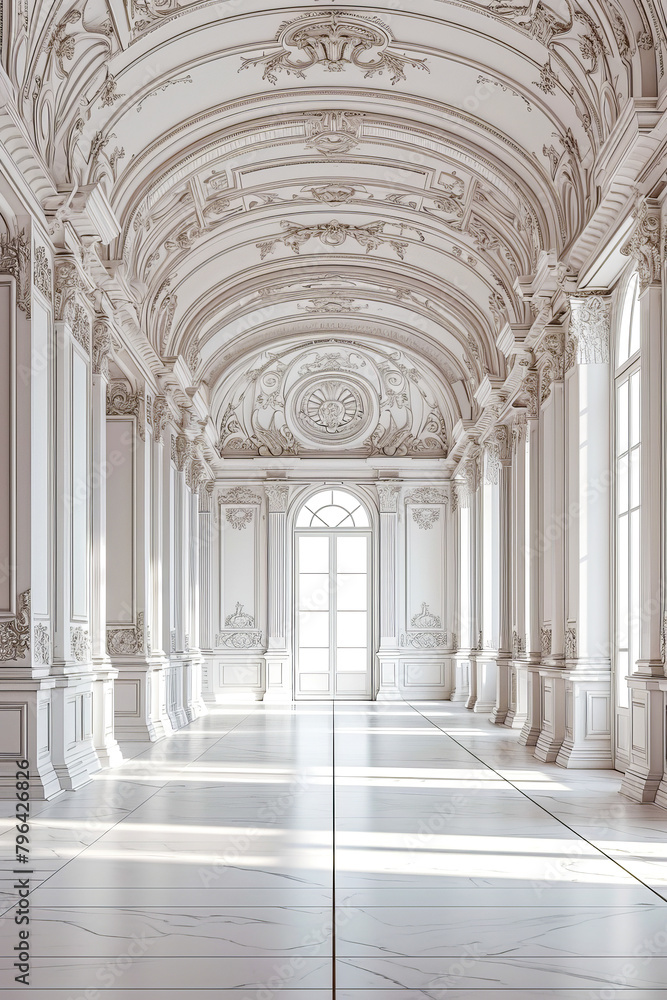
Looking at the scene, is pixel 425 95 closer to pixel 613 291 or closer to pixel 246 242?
pixel 613 291

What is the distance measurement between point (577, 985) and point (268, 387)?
20143 millimetres

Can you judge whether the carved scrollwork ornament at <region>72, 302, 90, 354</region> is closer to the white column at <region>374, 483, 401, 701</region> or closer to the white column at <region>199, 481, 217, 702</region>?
the white column at <region>199, 481, 217, 702</region>

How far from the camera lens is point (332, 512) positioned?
75.6 feet

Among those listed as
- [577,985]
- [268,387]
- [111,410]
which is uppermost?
[268,387]

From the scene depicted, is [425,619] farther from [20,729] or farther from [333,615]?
[20,729]

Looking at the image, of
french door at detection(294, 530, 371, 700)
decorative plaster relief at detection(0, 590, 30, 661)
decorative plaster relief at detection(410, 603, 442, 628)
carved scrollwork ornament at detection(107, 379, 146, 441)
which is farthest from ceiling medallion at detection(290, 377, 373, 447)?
decorative plaster relief at detection(0, 590, 30, 661)

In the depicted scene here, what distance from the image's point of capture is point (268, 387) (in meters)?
23.1

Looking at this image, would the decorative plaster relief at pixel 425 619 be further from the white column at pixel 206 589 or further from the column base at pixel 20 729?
the column base at pixel 20 729

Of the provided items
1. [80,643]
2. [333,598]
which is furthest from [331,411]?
[80,643]

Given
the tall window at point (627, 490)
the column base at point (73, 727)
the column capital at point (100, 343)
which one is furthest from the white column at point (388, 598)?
the column base at point (73, 727)

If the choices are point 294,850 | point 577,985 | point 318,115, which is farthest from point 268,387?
point 577,985

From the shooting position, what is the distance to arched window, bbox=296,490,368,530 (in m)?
23.0

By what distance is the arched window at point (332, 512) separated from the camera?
23.0 metres

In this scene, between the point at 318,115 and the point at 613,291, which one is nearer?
the point at 613,291
